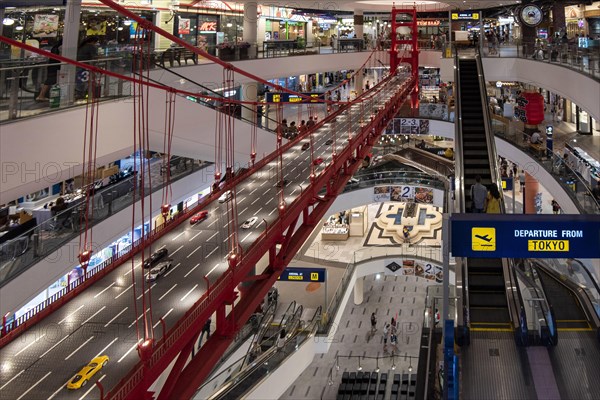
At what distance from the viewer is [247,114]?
26.7 metres

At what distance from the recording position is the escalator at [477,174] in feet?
30.6

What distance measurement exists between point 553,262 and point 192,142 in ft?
27.1

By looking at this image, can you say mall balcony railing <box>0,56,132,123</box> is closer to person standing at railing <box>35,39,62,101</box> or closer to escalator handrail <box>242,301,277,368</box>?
person standing at railing <box>35,39,62,101</box>

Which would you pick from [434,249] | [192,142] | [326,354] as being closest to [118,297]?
[192,142]

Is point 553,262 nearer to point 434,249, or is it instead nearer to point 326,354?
point 326,354

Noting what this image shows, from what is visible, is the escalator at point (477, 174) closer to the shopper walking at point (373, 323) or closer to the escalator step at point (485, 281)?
the escalator step at point (485, 281)

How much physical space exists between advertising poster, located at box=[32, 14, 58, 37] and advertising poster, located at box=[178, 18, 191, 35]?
41.9 ft

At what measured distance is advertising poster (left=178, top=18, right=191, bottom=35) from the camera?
28112 mm

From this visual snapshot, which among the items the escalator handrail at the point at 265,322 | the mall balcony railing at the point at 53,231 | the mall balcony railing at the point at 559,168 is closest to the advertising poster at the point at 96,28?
the mall balcony railing at the point at 53,231

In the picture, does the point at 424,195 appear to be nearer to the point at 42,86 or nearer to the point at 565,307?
the point at 565,307

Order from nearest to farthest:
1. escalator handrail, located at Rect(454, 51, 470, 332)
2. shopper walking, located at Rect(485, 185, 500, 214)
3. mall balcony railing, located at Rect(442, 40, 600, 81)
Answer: escalator handrail, located at Rect(454, 51, 470, 332), shopper walking, located at Rect(485, 185, 500, 214), mall balcony railing, located at Rect(442, 40, 600, 81)

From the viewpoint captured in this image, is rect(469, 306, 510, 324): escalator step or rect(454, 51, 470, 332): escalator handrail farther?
rect(469, 306, 510, 324): escalator step

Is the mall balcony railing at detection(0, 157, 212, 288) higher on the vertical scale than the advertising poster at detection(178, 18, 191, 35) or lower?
lower

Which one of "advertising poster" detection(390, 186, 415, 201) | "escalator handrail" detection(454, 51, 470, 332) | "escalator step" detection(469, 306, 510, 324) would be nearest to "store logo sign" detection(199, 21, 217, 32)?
"advertising poster" detection(390, 186, 415, 201)
